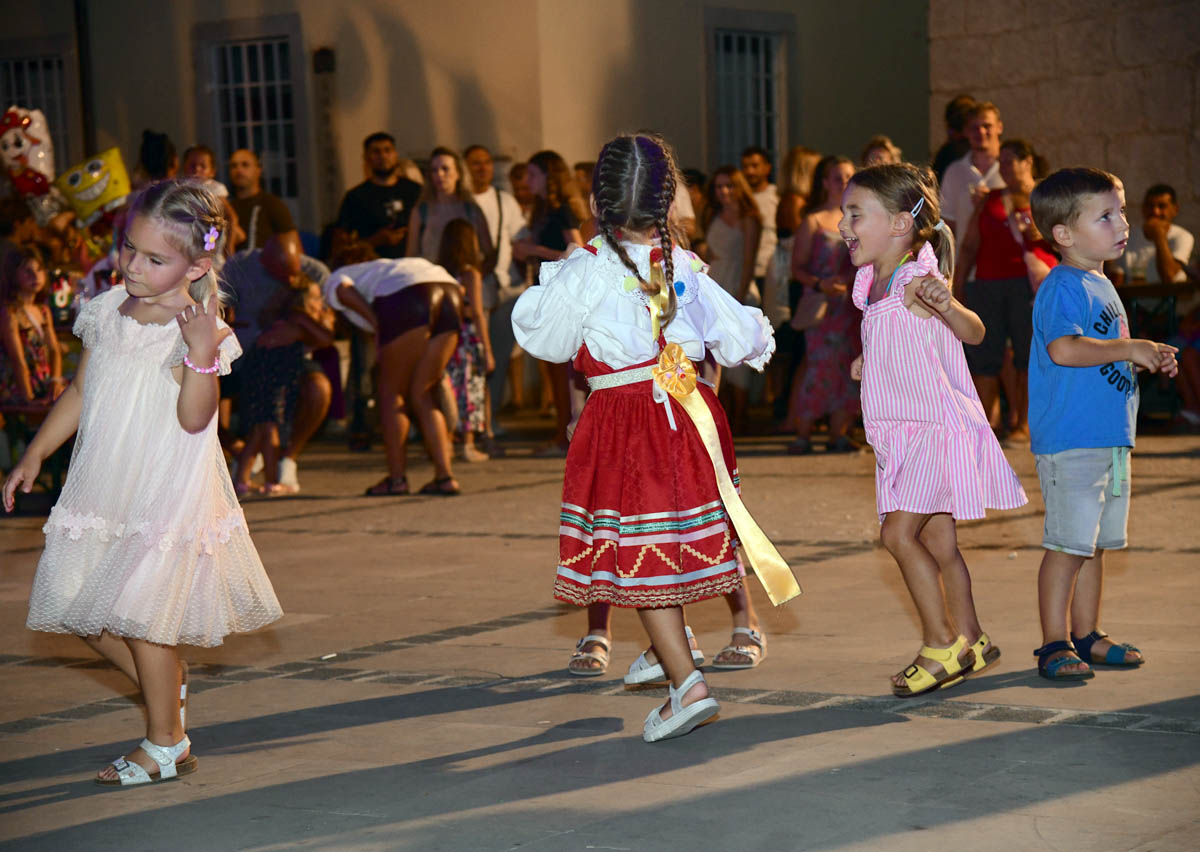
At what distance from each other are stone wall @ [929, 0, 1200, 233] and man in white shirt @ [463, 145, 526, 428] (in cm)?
387

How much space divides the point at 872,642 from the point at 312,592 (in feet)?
8.17

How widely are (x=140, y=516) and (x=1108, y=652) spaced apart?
8.88 ft

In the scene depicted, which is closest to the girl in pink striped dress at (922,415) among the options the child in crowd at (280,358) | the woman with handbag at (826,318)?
the child in crowd at (280,358)

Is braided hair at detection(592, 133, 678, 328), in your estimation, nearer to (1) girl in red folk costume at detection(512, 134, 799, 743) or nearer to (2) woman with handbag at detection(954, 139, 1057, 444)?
(1) girl in red folk costume at detection(512, 134, 799, 743)

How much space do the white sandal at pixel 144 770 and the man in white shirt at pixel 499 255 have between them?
8533 millimetres

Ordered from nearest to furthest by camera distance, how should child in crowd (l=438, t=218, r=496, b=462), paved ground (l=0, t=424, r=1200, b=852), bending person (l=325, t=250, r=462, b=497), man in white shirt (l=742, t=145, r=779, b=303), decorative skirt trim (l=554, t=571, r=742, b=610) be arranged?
paved ground (l=0, t=424, r=1200, b=852) → decorative skirt trim (l=554, t=571, r=742, b=610) → bending person (l=325, t=250, r=462, b=497) → child in crowd (l=438, t=218, r=496, b=462) → man in white shirt (l=742, t=145, r=779, b=303)

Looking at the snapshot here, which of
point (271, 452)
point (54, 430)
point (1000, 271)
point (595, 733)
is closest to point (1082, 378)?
point (595, 733)

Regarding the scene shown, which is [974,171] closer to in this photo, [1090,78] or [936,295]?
[1090,78]

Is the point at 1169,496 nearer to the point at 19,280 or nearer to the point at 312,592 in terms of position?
the point at 312,592

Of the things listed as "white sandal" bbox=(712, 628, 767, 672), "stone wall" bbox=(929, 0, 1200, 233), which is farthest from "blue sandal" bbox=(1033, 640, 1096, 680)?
"stone wall" bbox=(929, 0, 1200, 233)

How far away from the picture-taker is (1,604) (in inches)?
280

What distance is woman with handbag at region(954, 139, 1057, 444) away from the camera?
35.4 feet

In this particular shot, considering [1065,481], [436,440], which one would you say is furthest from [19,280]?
[1065,481]

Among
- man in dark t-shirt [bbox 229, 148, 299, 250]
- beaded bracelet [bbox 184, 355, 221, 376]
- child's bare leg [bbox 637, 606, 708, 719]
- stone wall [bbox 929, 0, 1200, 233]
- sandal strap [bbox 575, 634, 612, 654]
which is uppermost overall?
stone wall [bbox 929, 0, 1200, 233]
